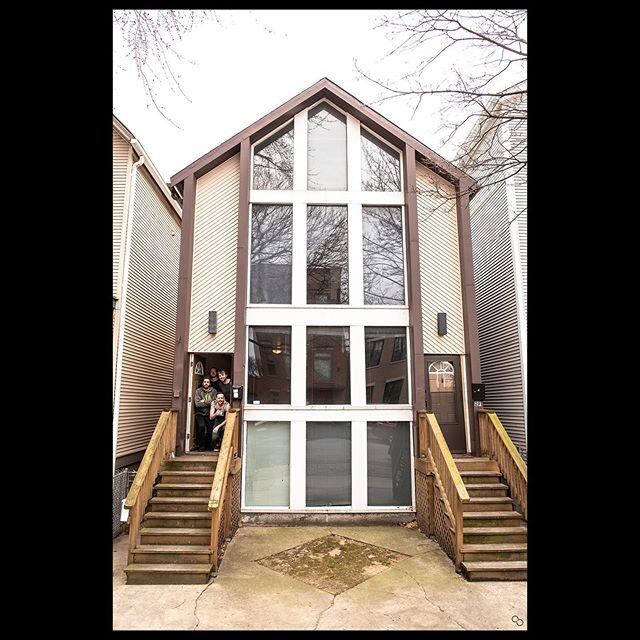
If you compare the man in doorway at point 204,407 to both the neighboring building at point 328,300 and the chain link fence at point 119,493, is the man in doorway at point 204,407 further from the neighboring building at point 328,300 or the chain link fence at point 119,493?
the chain link fence at point 119,493

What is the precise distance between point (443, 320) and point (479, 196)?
4058mm

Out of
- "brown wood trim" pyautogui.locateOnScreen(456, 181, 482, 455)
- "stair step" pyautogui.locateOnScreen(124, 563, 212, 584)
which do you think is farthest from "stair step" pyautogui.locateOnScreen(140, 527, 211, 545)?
"brown wood trim" pyautogui.locateOnScreen(456, 181, 482, 455)

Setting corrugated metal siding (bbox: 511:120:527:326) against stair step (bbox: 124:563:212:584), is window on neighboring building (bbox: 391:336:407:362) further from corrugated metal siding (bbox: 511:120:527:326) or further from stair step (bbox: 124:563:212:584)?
stair step (bbox: 124:563:212:584)

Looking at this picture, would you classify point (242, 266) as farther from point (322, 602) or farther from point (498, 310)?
point (322, 602)

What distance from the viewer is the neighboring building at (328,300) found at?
27.0ft

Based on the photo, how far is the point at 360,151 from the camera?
9.36 metres

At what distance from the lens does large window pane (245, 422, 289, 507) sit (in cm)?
813

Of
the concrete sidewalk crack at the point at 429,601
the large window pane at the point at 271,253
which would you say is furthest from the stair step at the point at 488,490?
the large window pane at the point at 271,253

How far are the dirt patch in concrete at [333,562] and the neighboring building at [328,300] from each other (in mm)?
1159

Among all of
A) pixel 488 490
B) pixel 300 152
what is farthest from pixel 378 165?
pixel 488 490

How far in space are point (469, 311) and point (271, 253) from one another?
12.8 feet
